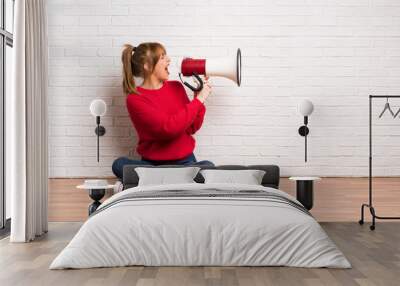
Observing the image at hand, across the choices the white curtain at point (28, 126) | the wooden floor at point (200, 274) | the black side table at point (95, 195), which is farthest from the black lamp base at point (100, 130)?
the wooden floor at point (200, 274)

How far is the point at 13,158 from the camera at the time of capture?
6016 millimetres

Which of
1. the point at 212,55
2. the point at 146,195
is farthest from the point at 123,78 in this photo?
the point at 146,195

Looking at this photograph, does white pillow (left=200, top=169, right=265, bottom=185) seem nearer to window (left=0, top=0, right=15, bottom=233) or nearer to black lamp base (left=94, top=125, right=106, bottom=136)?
black lamp base (left=94, top=125, right=106, bottom=136)

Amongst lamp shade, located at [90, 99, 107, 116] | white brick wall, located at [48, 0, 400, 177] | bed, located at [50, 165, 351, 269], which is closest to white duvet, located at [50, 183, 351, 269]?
bed, located at [50, 165, 351, 269]

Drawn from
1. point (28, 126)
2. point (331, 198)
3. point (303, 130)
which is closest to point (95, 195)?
point (28, 126)

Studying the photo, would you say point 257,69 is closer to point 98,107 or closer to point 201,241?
point 98,107

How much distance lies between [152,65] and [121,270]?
3227 mm

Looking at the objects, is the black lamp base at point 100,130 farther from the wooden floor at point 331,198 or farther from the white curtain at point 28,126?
the white curtain at point 28,126

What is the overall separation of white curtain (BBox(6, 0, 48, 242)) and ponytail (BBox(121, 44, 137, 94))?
98cm

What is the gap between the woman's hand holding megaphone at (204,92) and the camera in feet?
23.6

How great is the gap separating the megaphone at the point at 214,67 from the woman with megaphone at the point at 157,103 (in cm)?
15

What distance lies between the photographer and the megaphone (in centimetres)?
707

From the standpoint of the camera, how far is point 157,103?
23.5 feet

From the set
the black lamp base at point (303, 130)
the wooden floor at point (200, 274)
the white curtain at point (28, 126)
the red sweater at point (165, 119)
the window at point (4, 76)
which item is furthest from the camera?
the black lamp base at point (303, 130)
